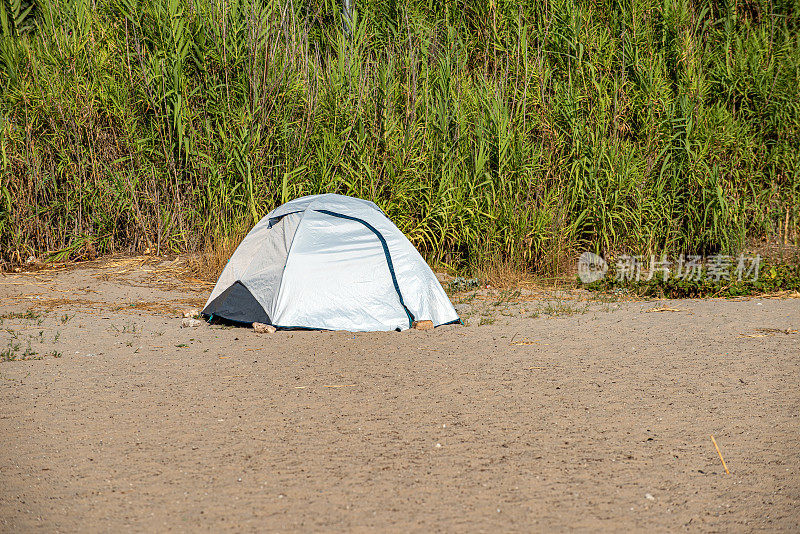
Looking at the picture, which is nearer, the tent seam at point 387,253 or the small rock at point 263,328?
the small rock at point 263,328

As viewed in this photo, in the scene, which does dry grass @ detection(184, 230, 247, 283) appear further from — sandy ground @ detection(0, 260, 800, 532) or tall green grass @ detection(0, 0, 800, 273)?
sandy ground @ detection(0, 260, 800, 532)

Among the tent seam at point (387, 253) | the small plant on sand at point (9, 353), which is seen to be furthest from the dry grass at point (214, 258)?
the small plant on sand at point (9, 353)

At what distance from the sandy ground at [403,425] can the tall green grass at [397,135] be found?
1887mm

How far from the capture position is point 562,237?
7.64m

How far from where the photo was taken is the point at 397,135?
25.3 ft

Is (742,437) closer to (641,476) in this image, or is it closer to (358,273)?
(641,476)

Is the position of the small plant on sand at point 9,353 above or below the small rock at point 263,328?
above

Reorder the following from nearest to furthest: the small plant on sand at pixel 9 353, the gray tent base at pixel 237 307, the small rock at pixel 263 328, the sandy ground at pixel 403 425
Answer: the sandy ground at pixel 403 425
the small plant on sand at pixel 9 353
the small rock at pixel 263 328
the gray tent base at pixel 237 307

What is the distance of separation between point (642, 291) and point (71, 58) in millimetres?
6470

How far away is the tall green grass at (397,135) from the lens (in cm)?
764

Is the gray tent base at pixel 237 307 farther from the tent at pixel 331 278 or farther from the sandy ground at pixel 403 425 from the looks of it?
the sandy ground at pixel 403 425

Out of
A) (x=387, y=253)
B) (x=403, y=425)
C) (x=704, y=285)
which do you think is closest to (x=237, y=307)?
(x=387, y=253)

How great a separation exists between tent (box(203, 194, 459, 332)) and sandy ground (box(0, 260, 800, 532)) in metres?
0.20

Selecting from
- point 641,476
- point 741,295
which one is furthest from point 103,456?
point 741,295
